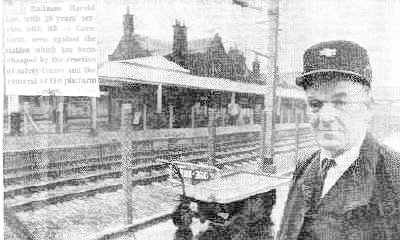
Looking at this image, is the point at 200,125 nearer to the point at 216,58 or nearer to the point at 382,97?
the point at 216,58

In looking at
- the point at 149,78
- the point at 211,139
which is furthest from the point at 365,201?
the point at 149,78

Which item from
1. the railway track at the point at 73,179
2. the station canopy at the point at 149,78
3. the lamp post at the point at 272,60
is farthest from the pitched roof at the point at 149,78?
the lamp post at the point at 272,60

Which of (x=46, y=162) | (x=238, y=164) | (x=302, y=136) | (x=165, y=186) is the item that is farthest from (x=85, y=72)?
(x=46, y=162)

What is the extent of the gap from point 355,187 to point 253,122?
4829 mm

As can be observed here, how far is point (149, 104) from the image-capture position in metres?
8.12

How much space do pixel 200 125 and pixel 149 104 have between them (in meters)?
1.20

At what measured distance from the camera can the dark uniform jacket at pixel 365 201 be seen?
4.21 feet

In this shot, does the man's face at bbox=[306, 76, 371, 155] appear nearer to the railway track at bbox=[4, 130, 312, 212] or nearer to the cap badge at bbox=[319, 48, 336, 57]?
the cap badge at bbox=[319, 48, 336, 57]

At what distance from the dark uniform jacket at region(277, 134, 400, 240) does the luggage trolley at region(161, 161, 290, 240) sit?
0.91 metres

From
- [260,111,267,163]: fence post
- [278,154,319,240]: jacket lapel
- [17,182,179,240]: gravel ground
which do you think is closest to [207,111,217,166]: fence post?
[17,182,179,240]: gravel ground

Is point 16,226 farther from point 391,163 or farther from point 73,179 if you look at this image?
point 391,163

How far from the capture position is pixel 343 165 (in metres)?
1.34
